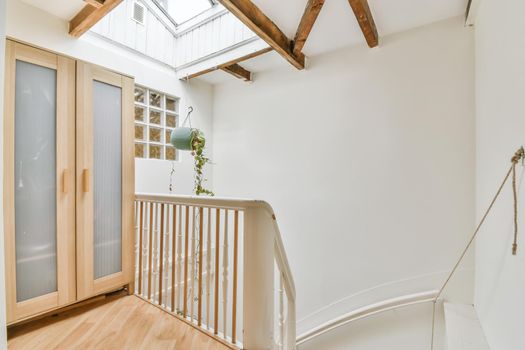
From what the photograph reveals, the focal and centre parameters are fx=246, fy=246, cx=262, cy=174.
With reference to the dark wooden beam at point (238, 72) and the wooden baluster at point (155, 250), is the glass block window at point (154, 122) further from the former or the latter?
the wooden baluster at point (155, 250)

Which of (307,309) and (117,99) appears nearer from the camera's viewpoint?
(117,99)

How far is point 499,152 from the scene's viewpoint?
4.75ft

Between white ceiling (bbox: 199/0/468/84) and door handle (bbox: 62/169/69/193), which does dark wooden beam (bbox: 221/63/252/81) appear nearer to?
white ceiling (bbox: 199/0/468/84)

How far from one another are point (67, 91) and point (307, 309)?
9.63 ft

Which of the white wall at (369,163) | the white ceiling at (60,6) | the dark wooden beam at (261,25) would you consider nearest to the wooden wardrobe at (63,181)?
the white ceiling at (60,6)

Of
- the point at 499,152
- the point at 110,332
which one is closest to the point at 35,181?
the point at 110,332

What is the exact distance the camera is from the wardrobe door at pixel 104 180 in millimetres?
1743

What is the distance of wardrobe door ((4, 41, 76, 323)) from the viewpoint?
4.76ft

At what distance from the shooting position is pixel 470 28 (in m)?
2.00

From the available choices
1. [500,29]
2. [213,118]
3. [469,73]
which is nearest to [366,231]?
[469,73]

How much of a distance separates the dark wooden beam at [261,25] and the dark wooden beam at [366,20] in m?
0.67

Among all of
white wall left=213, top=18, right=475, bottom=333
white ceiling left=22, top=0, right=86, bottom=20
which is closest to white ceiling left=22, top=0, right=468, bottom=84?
white ceiling left=22, top=0, right=86, bottom=20

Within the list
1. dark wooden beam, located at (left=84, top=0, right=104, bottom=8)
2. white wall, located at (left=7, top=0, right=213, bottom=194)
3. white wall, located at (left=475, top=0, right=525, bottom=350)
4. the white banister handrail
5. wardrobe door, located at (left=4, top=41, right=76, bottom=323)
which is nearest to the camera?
white wall, located at (left=475, top=0, right=525, bottom=350)

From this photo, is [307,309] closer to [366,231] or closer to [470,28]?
[366,231]
